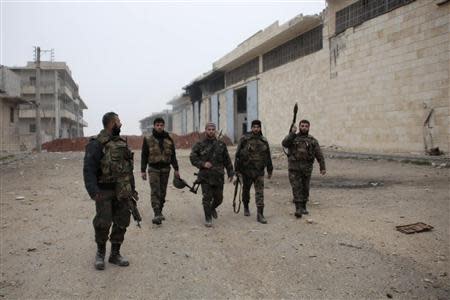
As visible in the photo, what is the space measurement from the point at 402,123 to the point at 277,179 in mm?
5433

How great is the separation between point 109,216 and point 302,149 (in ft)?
11.6

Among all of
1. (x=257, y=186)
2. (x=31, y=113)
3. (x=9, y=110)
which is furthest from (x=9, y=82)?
(x=257, y=186)

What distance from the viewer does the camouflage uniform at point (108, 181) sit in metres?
4.22

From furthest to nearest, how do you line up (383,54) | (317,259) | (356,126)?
(356,126), (383,54), (317,259)

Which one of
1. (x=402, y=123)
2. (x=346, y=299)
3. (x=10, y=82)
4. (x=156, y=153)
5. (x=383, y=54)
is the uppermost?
(x=10, y=82)

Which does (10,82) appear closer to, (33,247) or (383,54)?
(383,54)

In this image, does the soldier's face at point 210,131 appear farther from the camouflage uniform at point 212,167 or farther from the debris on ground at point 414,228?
the debris on ground at point 414,228

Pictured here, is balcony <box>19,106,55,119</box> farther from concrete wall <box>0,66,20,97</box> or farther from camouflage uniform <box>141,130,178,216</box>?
camouflage uniform <box>141,130,178,216</box>

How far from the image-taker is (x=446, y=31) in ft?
39.0

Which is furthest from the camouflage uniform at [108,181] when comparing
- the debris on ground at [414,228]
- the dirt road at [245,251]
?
the debris on ground at [414,228]

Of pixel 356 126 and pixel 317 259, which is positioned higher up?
pixel 356 126

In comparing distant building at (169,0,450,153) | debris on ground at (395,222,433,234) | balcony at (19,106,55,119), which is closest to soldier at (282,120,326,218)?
debris on ground at (395,222,433,234)

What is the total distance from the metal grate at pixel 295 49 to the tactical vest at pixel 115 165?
16.8m

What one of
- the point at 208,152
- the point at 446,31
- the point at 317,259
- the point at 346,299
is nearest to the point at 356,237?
the point at 317,259
